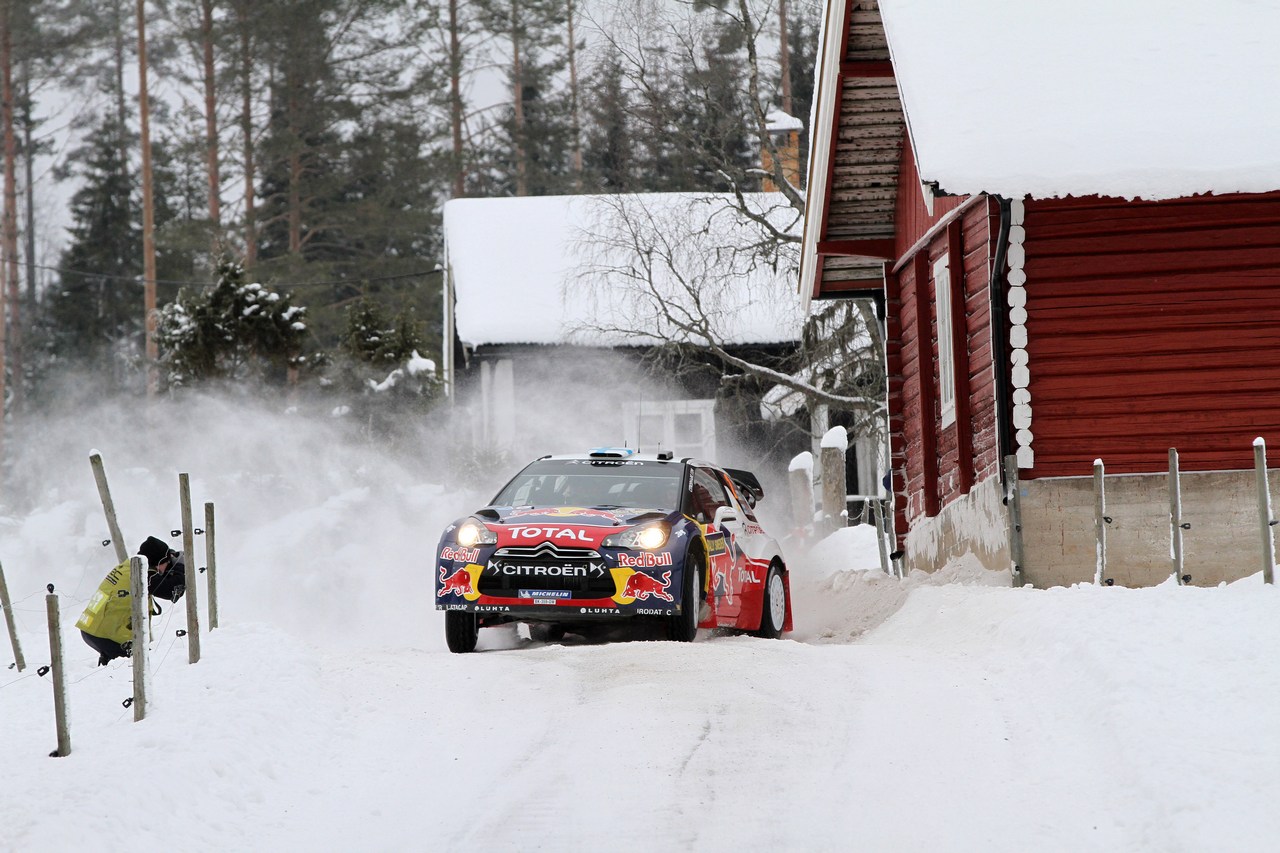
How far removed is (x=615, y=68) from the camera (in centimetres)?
2647

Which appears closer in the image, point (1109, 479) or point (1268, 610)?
point (1268, 610)

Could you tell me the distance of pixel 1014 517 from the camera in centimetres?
Answer: 1385

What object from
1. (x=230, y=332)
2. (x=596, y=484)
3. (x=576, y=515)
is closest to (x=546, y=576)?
(x=576, y=515)

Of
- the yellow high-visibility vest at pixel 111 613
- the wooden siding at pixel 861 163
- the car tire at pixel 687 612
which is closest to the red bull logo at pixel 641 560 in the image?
the car tire at pixel 687 612

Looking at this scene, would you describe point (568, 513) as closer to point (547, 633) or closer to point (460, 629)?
point (460, 629)

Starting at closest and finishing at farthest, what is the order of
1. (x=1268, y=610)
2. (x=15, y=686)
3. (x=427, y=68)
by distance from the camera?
(x=1268, y=610) → (x=15, y=686) → (x=427, y=68)

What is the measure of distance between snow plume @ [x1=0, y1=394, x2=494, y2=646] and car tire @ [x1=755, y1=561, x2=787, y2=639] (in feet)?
19.4

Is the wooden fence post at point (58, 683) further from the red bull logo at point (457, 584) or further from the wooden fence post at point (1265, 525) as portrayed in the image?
the wooden fence post at point (1265, 525)

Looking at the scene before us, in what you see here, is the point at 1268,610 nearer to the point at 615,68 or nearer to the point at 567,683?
the point at 567,683

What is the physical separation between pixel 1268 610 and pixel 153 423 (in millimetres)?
24308

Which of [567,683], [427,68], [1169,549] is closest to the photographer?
[567,683]

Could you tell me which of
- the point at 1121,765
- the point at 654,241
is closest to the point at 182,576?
the point at 1121,765

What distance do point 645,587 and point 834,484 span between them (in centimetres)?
1207

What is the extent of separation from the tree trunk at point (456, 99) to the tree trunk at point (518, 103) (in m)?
1.45
